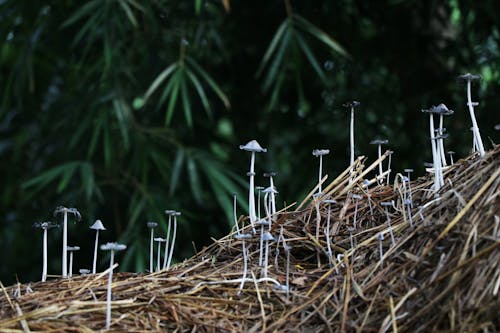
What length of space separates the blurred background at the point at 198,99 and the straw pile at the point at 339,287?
2.60 metres

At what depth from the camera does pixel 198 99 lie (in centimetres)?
521

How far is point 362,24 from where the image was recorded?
546 centimetres

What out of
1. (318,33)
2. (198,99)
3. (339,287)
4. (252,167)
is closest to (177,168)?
(198,99)

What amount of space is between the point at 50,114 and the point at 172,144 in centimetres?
108

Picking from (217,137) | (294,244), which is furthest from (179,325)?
(217,137)

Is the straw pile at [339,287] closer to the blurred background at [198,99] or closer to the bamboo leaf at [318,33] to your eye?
the blurred background at [198,99]

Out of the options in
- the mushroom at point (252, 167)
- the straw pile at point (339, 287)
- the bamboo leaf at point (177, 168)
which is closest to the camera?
the straw pile at point (339, 287)

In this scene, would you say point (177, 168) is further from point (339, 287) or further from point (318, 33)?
point (339, 287)

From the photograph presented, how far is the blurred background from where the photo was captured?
4.41 metres

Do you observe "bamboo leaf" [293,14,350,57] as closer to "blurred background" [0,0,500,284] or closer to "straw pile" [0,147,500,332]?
"blurred background" [0,0,500,284]

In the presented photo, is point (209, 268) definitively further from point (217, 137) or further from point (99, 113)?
point (217, 137)

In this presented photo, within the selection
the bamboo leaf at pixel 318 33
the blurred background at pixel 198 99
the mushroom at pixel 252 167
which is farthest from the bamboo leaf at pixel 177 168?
the mushroom at pixel 252 167

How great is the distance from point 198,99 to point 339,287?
12.9 ft

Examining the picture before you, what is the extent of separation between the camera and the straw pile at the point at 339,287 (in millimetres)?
1239
